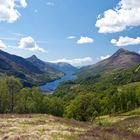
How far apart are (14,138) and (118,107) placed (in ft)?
475

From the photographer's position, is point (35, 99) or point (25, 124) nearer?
point (25, 124)

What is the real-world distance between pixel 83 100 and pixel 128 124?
254ft

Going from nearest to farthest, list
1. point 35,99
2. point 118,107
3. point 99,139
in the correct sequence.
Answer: point 99,139 → point 35,99 → point 118,107

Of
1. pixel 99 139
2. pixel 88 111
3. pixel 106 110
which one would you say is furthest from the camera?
pixel 106 110

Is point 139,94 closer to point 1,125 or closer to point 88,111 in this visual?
point 88,111

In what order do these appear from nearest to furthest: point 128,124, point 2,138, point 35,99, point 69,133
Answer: point 2,138, point 69,133, point 128,124, point 35,99

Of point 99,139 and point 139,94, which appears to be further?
point 139,94

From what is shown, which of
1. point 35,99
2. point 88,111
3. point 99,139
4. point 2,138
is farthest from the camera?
point 35,99

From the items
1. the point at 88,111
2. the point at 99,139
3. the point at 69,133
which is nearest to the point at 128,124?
the point at 69,133

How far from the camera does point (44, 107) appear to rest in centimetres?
13838

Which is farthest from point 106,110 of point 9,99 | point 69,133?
point 69,133

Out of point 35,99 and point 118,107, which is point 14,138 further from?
point 118,107

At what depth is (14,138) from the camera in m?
34.3

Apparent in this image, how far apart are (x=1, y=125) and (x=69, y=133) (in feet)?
35.1
